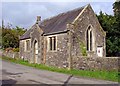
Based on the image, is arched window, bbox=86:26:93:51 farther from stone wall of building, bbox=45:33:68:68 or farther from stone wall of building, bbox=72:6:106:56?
stone wall of building, bbox=45:33:68:68

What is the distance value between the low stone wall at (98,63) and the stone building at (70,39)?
178cm

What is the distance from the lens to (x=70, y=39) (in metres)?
28.4

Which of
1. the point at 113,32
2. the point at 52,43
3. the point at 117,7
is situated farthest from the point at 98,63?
the point at 113,32

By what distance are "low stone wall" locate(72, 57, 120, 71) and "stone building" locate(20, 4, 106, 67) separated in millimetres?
1782

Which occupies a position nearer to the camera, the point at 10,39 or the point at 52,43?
the point at 52,43

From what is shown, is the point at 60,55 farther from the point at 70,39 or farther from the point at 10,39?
Result: the point at 10,39

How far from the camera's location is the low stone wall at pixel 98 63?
25453mm

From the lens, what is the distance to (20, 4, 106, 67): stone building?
28766mm

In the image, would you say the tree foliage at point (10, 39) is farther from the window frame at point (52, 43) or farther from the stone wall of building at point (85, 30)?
the stone wall of building at point (85, 30)

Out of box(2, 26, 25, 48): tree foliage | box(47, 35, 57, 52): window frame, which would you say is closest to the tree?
box(47, 35, 57, 52): window frame

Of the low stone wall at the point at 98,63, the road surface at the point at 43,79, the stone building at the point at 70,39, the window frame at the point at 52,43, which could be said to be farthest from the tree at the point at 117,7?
the road surface at the point at 43,79

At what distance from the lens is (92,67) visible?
2584cm

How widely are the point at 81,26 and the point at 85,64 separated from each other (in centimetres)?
542

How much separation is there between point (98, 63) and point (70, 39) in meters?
4.46
